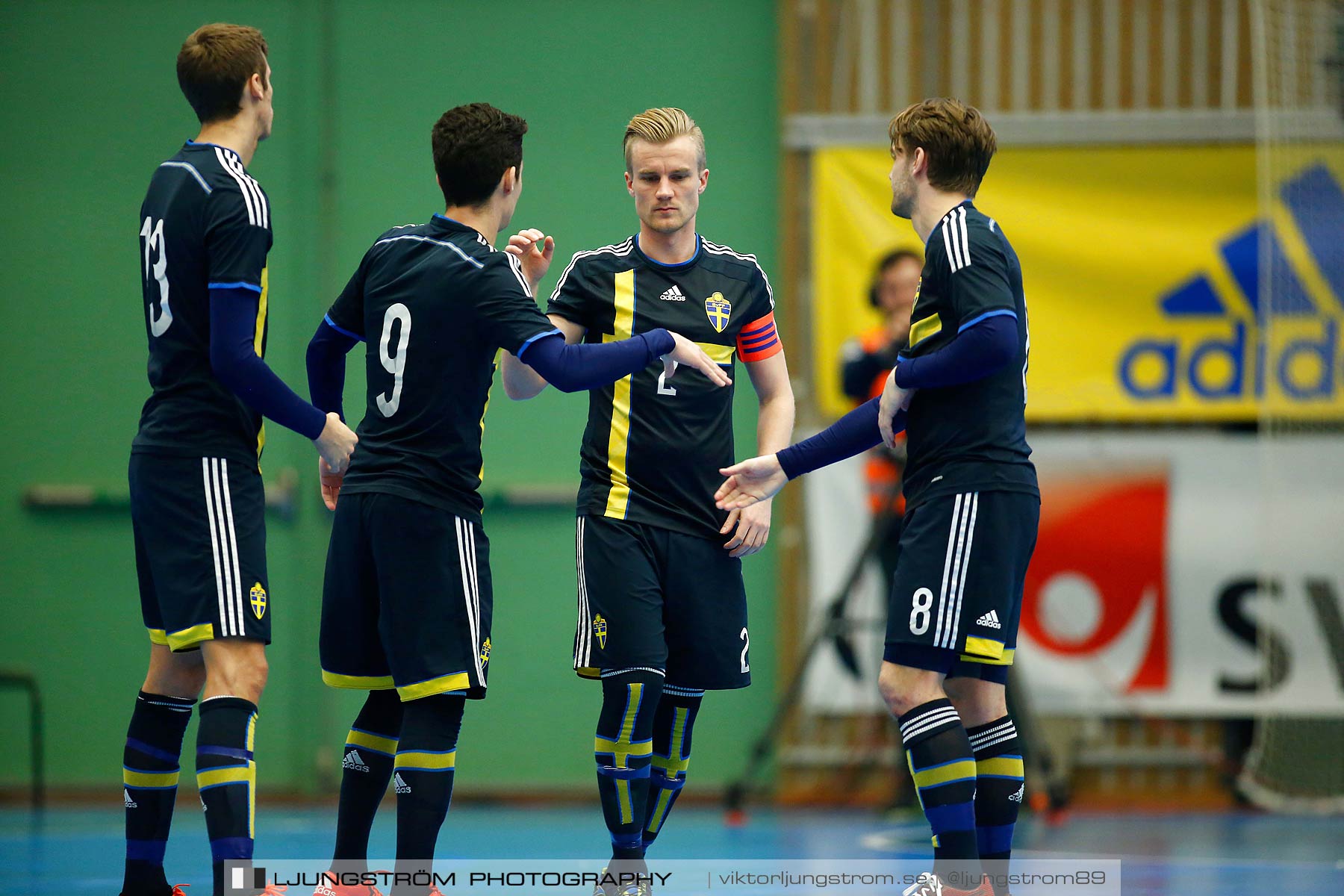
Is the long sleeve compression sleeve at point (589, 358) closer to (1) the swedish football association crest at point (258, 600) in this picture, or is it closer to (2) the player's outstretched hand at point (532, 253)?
(2) the player's outstretched hand at point (532, 253)

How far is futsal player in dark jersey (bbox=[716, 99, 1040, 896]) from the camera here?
3.55m

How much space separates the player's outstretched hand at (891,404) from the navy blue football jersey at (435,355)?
0.90 m

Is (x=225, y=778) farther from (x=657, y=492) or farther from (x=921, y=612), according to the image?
(x=921, y=612)

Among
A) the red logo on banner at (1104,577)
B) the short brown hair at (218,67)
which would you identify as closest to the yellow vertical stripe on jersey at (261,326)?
the short brown hair at (218,67)

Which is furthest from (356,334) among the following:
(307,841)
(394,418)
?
(307,841)

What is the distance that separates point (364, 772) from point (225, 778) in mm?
393

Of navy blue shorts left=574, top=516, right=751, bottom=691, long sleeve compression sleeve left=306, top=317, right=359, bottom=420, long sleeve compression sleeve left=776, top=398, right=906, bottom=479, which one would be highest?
long sleeve compression sleeve left=306, top=317, right=359, bottom=420

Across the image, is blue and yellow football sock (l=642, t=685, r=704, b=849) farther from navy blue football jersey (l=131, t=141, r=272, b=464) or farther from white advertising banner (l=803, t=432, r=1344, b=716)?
white advertising banner (l=803, t=432, r=1344, b=716)

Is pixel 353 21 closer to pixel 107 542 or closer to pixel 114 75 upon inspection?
pixel 114 75

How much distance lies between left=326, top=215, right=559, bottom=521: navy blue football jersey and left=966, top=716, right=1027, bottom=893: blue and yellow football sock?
1.47 meters

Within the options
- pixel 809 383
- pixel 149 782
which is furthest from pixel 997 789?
pixel 809 383

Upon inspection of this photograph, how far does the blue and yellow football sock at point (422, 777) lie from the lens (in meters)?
3.48

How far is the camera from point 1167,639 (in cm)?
709

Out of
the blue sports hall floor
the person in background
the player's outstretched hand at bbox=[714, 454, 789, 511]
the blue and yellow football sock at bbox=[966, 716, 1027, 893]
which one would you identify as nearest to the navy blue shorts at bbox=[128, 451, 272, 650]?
the blue sports hall floor
